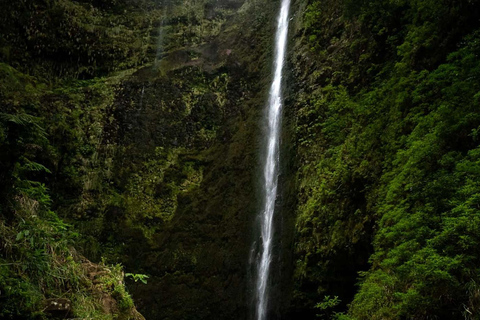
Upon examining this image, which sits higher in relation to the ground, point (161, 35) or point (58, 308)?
point (161, 35)

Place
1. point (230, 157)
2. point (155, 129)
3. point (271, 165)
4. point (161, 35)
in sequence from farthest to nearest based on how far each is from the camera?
point (161, 35)
point (155, 129)
point (230, 157)
point (271, 165)

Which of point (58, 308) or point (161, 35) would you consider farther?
point (161, 35)

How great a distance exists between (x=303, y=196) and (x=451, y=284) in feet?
14.1

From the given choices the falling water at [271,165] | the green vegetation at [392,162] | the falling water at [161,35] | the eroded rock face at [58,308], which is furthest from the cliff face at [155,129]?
the eroded rock face at [58,308]

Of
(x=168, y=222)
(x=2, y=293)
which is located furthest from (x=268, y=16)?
(x=2, y=293)

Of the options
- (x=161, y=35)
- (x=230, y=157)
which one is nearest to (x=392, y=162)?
(x=230, y=157)

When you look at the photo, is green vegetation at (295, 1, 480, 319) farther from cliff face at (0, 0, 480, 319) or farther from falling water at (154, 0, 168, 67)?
falling water at (154, 0, 168, 67)

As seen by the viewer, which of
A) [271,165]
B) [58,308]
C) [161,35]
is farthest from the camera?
[161,35]

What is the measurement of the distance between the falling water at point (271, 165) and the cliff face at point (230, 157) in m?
0.35

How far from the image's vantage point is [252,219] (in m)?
8.95

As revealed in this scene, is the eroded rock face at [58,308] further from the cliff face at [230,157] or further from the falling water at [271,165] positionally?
the falling water at [271,165]

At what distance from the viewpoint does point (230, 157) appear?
34.0 ft

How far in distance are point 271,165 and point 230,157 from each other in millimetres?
1718

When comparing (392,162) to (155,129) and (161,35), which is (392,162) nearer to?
(155,129)
